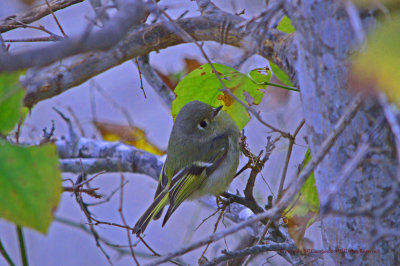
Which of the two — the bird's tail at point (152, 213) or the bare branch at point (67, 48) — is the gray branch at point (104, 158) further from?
the bare branch at point (67, 48)

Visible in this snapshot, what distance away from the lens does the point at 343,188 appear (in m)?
0.92

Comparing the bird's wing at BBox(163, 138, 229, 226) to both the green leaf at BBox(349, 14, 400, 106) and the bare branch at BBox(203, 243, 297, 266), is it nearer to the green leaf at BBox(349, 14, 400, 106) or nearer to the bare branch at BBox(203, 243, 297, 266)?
the bare branch at BBox(203, 243, 297, 266)

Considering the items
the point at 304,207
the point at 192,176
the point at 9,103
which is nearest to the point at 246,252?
the point at 304,207

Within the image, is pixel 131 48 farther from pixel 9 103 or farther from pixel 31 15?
pixel 31 15

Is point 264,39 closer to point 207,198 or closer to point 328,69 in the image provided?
point 328,69

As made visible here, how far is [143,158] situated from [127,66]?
1820mm

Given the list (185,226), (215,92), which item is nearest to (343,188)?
(215,92)

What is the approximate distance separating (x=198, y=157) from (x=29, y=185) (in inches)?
60.6

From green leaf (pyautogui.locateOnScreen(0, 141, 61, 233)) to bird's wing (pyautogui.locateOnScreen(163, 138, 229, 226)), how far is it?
4.17 feet

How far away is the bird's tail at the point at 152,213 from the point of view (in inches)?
68.8

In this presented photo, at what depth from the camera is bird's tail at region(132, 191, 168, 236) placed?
1748 millimetres

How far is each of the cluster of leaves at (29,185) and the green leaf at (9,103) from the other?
0.24 ft

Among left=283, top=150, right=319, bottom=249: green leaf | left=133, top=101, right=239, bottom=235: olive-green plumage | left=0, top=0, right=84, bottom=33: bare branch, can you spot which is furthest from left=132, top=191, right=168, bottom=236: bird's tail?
left=0, top=0, right=84, bottom=33: bare branch

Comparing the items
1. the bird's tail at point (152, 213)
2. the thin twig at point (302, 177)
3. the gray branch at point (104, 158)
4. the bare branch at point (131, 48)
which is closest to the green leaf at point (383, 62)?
the thin twig at point (302, 177)
